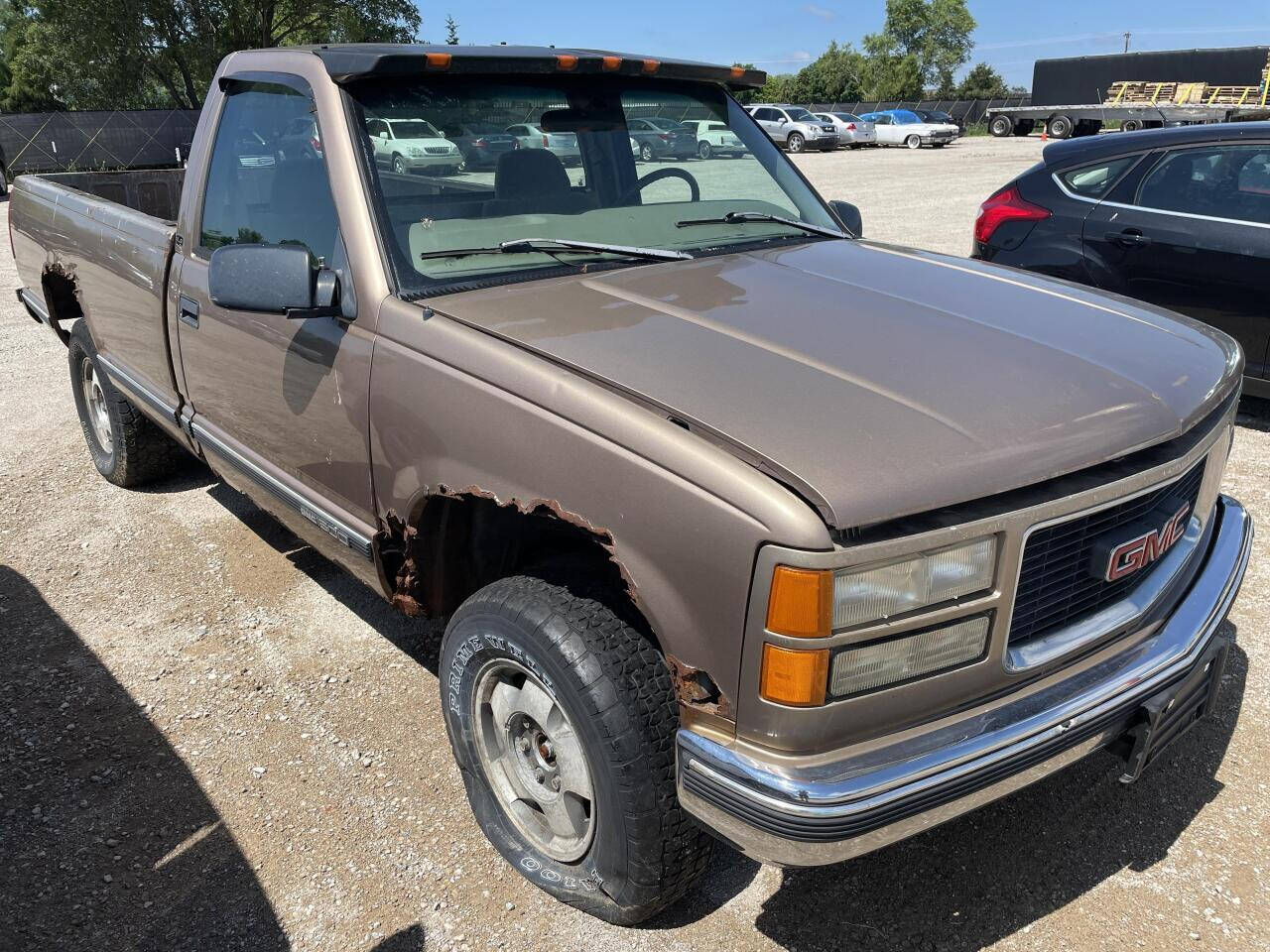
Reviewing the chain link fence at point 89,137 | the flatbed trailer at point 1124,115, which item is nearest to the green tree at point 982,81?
the flatbed trailer at point 1124,115

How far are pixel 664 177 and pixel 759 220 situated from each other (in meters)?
0.36

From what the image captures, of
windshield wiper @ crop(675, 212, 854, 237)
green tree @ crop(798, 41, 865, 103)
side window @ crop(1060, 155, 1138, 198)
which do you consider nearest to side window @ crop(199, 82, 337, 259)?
windshield wiper @ crop(675, 212, 854, 237)

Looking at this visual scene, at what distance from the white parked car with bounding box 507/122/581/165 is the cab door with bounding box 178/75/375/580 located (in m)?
0.60

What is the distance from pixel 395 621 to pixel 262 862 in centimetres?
133

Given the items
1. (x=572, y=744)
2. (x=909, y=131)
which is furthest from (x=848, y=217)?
(x=909, y=131)

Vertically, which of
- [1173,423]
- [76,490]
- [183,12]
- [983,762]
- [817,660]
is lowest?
[76,490]

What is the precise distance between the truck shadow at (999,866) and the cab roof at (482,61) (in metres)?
2.43

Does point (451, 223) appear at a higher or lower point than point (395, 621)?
higher

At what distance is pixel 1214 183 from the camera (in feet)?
18.6

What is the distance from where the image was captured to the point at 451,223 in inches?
114

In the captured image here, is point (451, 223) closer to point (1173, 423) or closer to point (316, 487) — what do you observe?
point (316, 487)

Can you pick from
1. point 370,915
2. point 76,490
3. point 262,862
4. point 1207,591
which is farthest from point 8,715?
point 1207,591

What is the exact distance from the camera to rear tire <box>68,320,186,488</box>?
4941mm

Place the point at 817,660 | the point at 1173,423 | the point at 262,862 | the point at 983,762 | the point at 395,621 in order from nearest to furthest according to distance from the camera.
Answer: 1. the point at 817,660
2. the point at 983,762
3. the point at 1173,423
4. the point at 262,862
5. the point at 395,621
